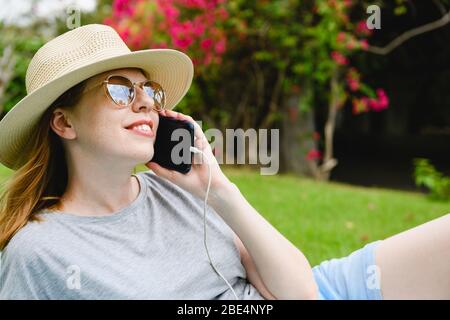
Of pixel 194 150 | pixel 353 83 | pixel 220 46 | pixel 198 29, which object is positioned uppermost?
pixel 198 29

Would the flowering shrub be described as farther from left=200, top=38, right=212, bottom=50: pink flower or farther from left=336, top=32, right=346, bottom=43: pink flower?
left=336, top=32, right=346, bottom=43: pink flower

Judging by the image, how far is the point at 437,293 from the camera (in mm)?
1812

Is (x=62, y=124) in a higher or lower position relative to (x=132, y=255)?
higher

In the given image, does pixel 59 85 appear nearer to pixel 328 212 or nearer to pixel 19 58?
pixel 328 212

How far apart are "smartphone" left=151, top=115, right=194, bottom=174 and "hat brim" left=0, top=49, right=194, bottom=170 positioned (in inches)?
8.0

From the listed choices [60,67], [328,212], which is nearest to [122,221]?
[60,67]

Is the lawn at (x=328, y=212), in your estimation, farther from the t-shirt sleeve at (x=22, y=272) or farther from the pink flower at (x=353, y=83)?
the t-shirt sleeve at (x=22, y=272)

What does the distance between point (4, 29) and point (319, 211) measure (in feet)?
21.8

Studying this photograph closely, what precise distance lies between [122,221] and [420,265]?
899 millimetres

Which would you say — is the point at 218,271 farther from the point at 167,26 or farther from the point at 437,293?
the point at 167,26

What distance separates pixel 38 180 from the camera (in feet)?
6.15

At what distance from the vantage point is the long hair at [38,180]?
177 centimetres

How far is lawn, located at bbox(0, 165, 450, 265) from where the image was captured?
170 inches
